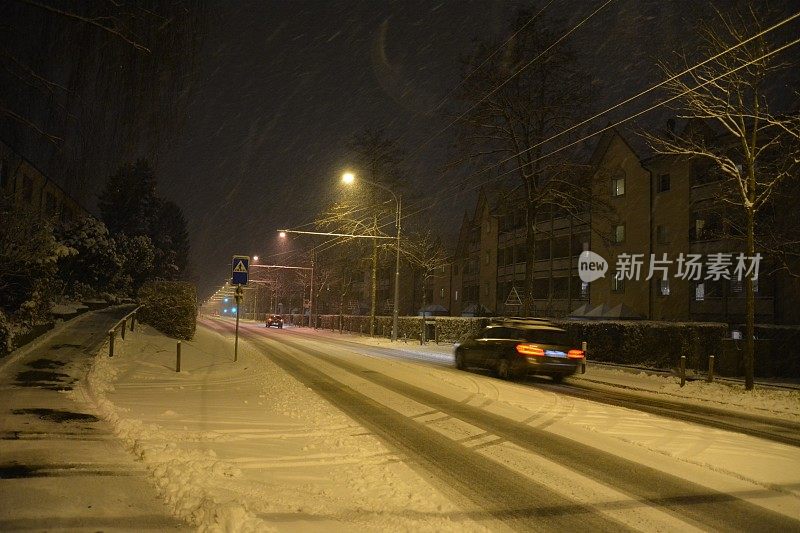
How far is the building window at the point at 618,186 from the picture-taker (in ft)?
138

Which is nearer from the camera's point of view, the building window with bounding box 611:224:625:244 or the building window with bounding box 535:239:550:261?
the building window with bounding box 611:224:625:244

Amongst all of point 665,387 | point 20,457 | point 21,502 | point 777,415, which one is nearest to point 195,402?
point 20,457

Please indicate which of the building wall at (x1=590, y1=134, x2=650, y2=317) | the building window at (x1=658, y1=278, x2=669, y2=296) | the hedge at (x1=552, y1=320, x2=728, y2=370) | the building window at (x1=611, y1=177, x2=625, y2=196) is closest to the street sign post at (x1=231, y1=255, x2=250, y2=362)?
the hedge at (x1=552, y1=320, x2=728, y2=370)

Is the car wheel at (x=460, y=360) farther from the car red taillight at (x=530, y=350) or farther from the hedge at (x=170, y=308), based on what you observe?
the hedge at (x=170, y=308)

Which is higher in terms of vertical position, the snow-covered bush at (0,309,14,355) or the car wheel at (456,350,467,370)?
the snow-covered bush at (0,309,14,355)

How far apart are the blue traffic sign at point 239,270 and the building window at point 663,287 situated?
1112 inches

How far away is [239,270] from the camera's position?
1875 cm

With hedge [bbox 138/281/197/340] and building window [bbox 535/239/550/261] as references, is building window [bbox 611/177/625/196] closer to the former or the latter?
building window [bbox 535/239/550/261]

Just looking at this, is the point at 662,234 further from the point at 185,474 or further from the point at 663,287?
the point at 185,474

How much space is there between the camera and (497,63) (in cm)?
2809

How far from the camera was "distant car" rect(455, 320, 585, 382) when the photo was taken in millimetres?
18031

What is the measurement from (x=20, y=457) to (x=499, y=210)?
26194 millimetres

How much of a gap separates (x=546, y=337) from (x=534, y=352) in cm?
64

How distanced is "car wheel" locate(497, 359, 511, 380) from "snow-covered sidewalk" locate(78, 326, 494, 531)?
712cm
